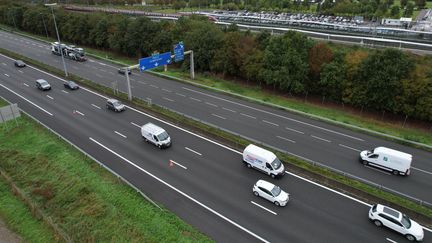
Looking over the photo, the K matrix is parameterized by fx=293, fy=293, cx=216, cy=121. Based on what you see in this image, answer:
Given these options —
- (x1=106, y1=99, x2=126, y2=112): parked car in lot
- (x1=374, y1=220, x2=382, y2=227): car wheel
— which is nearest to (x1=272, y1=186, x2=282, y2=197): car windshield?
(x1=374, y1=220, x2=382, y2=227): car wheel

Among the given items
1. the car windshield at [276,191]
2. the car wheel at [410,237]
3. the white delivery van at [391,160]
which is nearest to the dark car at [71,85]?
the car windshield at [276,191]

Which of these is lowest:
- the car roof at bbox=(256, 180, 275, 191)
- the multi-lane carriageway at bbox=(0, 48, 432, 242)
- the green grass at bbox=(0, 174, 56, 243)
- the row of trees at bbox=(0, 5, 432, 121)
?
the green grass at bbox=(0, 174, 56, 243)

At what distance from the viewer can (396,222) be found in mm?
21141

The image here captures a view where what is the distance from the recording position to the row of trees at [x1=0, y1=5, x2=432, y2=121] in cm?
3900

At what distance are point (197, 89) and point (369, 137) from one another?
2788 cm

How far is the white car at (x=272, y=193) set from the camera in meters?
23.6

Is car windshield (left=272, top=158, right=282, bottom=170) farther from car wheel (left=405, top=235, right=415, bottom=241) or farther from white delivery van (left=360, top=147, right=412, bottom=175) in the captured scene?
car wheel (left=405, top=235, right=415, bottom=241)

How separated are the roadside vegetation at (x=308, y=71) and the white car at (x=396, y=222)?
1729 cm

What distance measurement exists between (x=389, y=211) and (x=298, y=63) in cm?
2933

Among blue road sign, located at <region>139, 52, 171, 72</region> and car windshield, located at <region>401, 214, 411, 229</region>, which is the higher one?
blue road sign, located at <region>139, 52, 171, 72</region>

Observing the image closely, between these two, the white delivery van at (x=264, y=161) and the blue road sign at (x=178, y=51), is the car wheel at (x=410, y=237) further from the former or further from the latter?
the blue road sign at (x=178, y=51)

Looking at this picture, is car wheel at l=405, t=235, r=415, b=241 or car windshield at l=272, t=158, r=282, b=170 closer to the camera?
car wheel at l=405, t=235, r=415, b=241

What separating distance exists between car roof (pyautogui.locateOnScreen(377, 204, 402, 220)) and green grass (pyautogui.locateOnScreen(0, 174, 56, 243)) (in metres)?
23.9

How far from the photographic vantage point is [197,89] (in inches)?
2014
